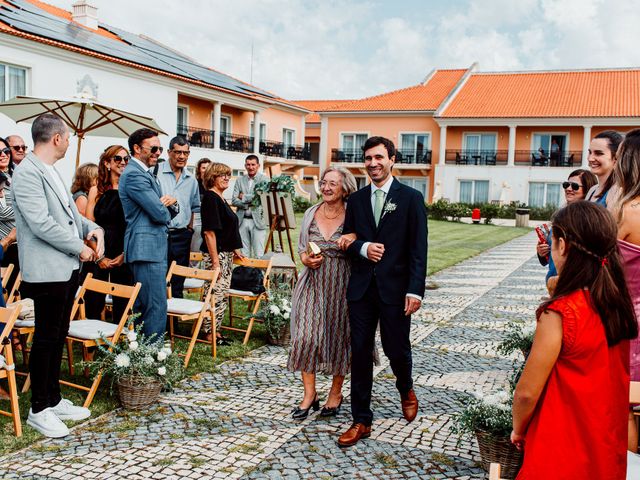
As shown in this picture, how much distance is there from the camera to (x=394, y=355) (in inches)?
181

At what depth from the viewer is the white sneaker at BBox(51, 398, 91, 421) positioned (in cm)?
459

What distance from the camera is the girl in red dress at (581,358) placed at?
89.6 inches

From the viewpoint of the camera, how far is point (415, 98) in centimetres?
4422

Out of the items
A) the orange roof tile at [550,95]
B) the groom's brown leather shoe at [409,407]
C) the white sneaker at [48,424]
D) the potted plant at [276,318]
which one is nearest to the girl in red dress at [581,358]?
the groom's brown leather shoe at [409,407]

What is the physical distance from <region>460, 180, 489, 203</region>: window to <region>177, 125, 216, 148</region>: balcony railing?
18950 mm

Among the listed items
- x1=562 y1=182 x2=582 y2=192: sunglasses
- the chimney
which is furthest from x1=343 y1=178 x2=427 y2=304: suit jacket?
the chimney

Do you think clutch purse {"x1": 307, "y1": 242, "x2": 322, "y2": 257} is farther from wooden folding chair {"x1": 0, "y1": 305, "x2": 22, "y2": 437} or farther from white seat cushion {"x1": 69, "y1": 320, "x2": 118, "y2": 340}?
wooden folding chair {"x1": 0, "y1": 305, "x2": 22, "y2": 437}

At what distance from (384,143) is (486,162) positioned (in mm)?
38774

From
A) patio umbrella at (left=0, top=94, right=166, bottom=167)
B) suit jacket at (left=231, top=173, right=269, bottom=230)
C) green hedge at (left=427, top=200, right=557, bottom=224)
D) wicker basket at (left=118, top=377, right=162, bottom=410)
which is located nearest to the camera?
wicker basket at (left=118, top=377, right=162, bottom=410)

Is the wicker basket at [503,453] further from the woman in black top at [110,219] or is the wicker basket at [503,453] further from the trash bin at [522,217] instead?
the trash bin at [522,217]

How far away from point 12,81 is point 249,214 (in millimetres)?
11679

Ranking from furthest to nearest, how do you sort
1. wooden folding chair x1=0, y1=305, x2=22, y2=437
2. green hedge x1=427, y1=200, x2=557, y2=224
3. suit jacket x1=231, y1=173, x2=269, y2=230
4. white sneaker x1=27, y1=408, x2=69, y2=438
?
green hedge x1=427, y1=200, x2=557, y2=224 → suit jacket x1=231, y1=173, x2=269, y2=230 → white sneaker x1=27, y1=408, x2=69, y2=438 → wooden folding chair x1=0, y1=305, x2=22, y2=437

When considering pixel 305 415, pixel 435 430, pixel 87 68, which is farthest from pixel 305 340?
pixel 87 68

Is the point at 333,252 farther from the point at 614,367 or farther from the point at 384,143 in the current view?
the point at 614,367
